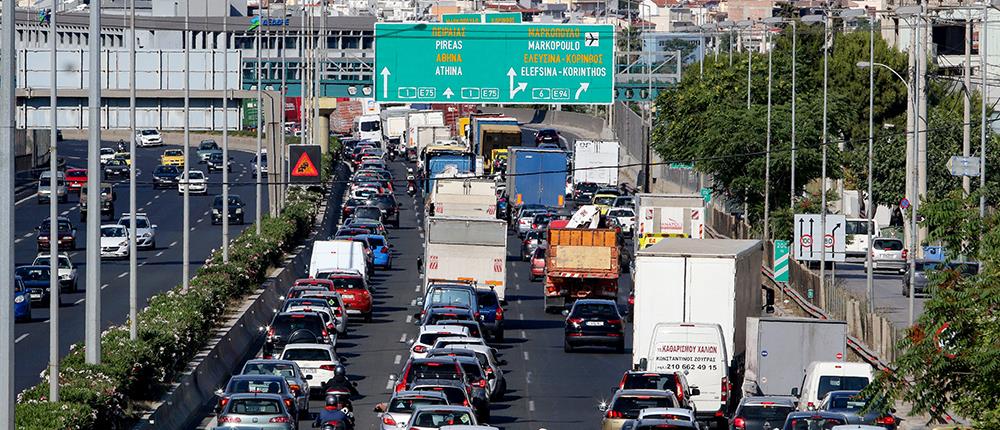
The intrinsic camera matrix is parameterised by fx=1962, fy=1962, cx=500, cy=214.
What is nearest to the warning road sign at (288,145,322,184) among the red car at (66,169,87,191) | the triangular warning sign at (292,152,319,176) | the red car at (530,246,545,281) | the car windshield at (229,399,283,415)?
the triangular warning sign at (292,152,319,176)

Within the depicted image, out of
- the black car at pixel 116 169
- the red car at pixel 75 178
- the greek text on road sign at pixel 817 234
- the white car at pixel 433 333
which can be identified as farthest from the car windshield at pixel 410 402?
the black car at pixel 116 169

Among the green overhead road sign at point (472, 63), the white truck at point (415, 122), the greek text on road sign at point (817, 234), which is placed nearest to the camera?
the greek text on road sign at point (817, 234)

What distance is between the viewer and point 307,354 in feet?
127

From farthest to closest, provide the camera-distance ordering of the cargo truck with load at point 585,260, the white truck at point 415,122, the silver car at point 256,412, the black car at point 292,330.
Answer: the white truck at point 415,122, the cargo truck with load at point 585,260, the black car at point 292,330, the silver car at point 256,412

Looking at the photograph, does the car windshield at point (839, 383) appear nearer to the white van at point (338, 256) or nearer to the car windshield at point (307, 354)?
the car windshield at point (307, 354)

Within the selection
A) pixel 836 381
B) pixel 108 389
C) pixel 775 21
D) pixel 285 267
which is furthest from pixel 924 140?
pixel 108 389

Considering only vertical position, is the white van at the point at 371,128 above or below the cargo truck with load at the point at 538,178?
above

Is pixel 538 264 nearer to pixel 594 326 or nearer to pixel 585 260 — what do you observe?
pixel 585 260

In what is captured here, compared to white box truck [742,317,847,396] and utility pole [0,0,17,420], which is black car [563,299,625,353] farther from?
utility pole [0,0,17,420]

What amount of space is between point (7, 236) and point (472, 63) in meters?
47.0

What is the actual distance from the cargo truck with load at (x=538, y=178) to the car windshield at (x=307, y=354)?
46.8m

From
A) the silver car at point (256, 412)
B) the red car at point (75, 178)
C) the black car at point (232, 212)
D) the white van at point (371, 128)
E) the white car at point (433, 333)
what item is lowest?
the silver car at point (256, 412)

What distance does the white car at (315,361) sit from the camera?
38.5 meters

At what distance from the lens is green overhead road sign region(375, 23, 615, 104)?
65.8m
